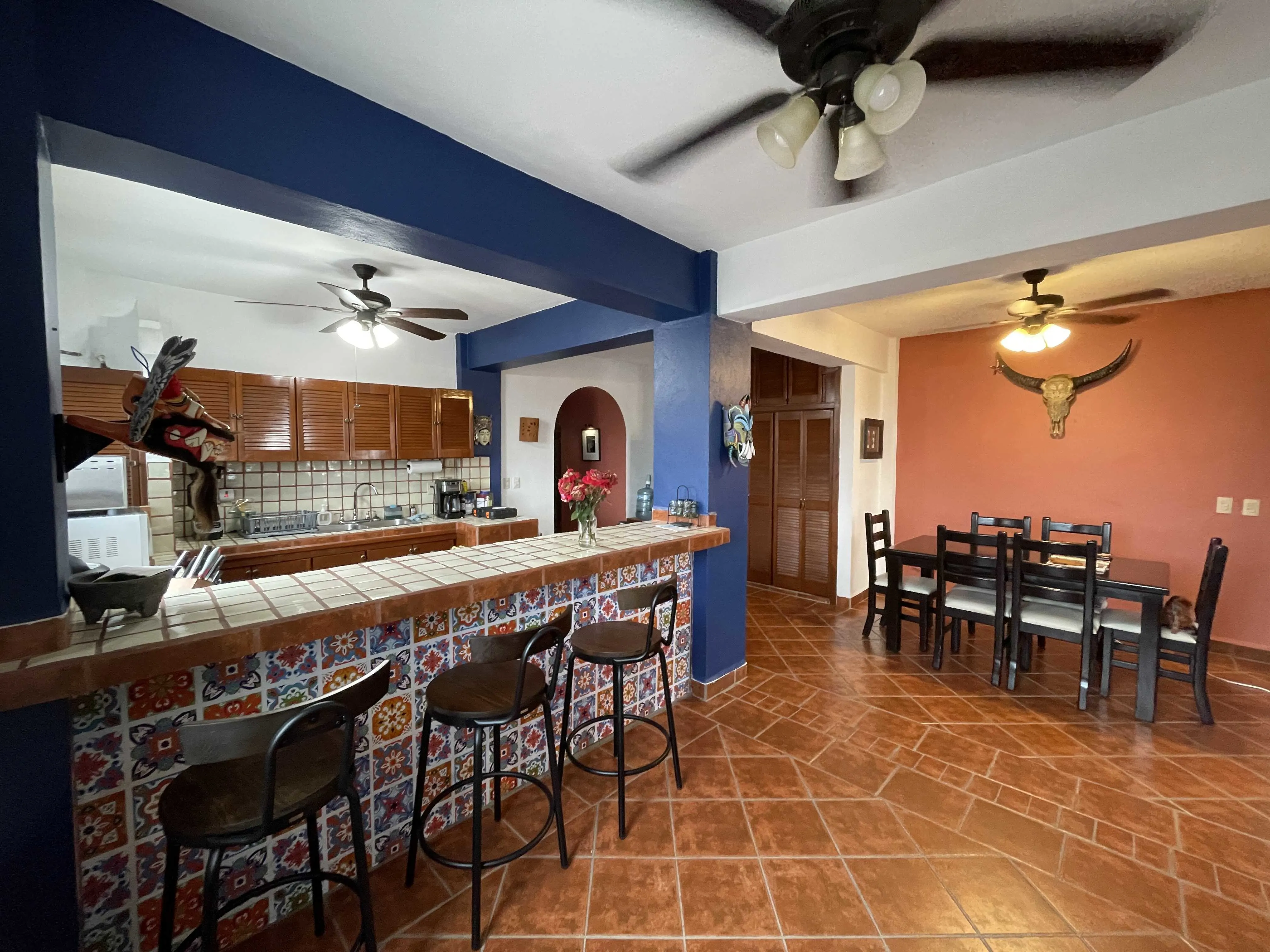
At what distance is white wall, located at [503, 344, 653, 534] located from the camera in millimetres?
5188

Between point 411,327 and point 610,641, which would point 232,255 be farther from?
point 610,641

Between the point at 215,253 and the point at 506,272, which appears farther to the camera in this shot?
the point at 215,253

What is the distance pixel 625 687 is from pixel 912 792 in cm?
133

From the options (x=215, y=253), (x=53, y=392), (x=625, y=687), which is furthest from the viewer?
(x=215, y=253)

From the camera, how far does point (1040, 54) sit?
1.19m

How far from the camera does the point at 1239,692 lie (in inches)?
119

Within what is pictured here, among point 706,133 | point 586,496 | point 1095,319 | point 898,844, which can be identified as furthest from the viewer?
point 1095,319

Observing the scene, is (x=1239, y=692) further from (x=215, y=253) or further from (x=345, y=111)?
(x=215, y=253)

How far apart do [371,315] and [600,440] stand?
437 cm

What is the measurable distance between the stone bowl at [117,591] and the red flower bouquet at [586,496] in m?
1.45

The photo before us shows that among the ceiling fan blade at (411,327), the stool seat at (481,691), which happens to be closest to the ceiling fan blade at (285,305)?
the ceiling fan blade at (411,327)

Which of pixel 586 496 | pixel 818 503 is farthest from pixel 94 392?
pixel 818 503

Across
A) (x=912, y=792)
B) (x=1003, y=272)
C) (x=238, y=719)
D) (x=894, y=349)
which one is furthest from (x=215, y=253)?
(x=894, y=349)

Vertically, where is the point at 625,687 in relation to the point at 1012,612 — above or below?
below
